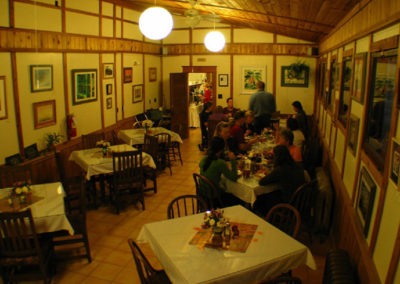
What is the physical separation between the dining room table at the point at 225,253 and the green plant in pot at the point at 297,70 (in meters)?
7.94

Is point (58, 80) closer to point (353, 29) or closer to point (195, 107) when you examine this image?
point (353, 29)

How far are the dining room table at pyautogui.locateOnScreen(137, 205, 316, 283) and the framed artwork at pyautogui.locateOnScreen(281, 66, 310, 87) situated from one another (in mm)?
8098

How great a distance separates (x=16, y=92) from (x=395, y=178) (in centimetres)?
534

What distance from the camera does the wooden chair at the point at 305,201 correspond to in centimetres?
418

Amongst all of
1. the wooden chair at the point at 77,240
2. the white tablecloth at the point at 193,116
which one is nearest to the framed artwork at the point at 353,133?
the wooden chair at the point at 77,240

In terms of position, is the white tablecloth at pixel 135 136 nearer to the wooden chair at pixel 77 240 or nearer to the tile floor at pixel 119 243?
the tile floor at pixel 119 243

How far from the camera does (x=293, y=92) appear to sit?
11016mm

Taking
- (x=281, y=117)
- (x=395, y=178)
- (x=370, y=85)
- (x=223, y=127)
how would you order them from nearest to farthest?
1. (x=395, y=178)
2. (x=370, y=85)
3. (x=223, y=127)
4. (x=281, y=117)

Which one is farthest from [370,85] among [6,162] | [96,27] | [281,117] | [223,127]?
[281,117]

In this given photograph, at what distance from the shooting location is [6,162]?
5.32m

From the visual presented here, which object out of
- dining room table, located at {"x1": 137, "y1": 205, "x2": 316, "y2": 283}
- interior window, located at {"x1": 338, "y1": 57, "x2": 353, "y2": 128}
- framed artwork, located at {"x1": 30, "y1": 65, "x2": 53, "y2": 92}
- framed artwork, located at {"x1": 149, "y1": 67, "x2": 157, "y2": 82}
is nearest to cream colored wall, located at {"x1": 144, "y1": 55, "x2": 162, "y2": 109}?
framed artwork, located at {"x1": 149, "y1": 67, "x2": 157, "y2": 82}

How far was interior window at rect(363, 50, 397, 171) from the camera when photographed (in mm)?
2418

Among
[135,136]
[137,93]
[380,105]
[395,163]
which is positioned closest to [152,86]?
[137,93]

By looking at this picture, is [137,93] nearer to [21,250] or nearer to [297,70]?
[297,70]
